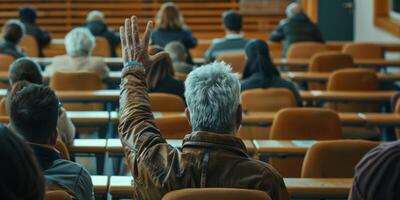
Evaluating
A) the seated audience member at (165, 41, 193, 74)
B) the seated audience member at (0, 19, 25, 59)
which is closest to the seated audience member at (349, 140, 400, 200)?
the seated audience member at (165, 41, 193, 74)

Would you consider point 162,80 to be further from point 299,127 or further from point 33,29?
point 33,29

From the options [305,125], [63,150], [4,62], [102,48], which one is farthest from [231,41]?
[63,150]

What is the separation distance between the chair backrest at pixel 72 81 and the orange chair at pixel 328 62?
2564mm

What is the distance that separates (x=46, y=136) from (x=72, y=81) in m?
3.82

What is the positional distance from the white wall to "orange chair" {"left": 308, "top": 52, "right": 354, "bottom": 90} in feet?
11.0

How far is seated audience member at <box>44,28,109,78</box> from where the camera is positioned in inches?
320

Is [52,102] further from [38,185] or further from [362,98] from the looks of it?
[362,98]

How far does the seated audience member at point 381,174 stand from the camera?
236 cm

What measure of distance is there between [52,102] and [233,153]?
2.62 feet

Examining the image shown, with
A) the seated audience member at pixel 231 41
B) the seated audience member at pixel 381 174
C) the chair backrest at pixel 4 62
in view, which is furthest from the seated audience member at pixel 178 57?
the seated audience member at pixel 381 174

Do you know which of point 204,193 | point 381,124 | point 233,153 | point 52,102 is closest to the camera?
point 204,193

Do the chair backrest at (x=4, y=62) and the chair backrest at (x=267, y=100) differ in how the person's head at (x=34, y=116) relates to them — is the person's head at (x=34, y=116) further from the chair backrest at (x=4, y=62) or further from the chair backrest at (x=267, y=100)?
the chair backrest at (x=4, y=62)

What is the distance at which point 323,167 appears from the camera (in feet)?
14.3

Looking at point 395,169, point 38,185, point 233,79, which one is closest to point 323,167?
point 233,79
